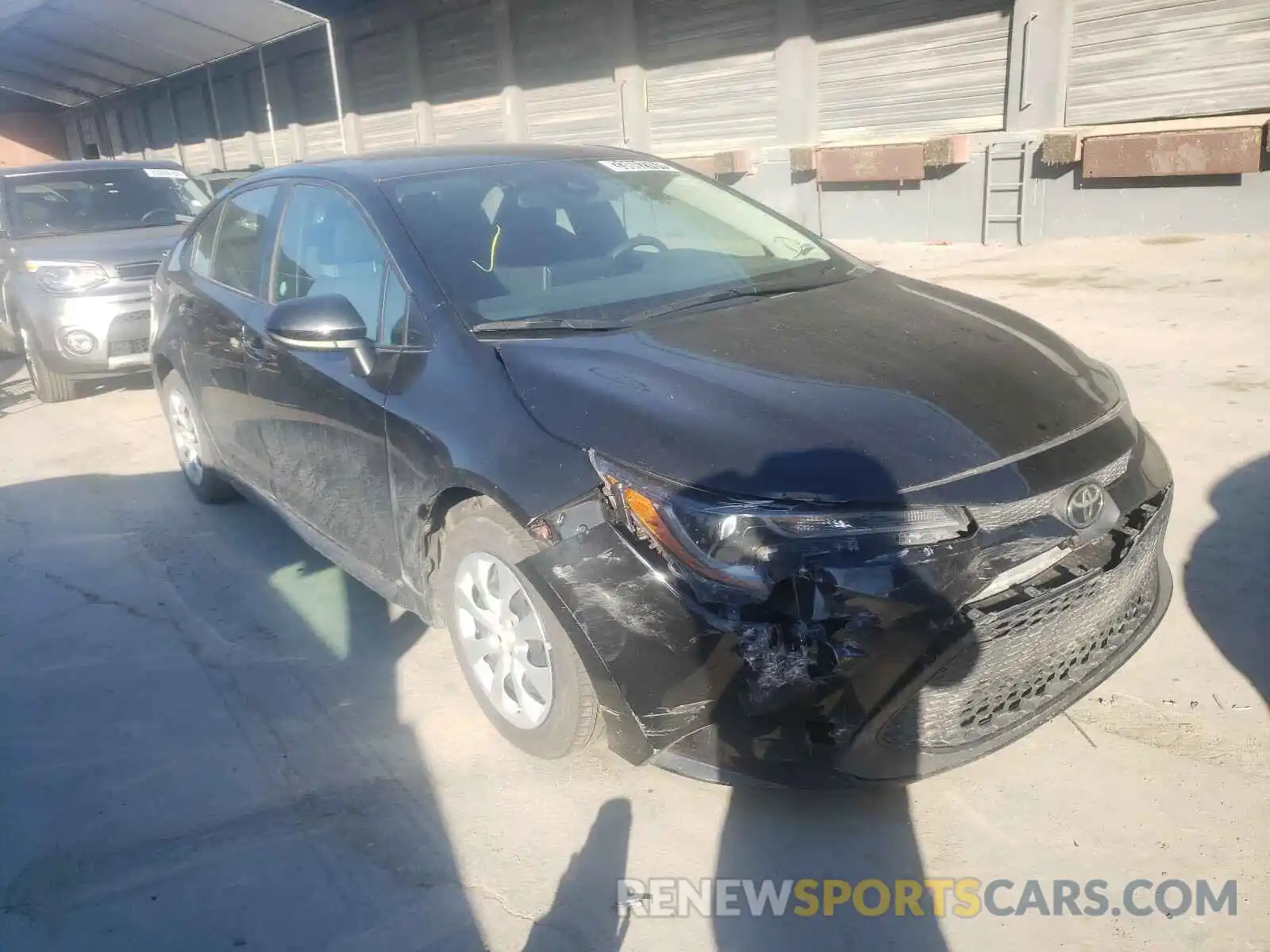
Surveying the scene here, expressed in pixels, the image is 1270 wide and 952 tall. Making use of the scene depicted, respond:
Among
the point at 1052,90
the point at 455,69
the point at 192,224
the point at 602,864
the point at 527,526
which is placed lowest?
the point at 602,864

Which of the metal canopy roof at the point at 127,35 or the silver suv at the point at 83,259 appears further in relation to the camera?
the metal canopy roof at the point at 127,35

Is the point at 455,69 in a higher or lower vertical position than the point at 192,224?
higher

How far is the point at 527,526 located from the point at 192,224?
354cm

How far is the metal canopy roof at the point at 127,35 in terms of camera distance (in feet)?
55.3

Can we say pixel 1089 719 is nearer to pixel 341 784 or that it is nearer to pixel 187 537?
pixel 341 784

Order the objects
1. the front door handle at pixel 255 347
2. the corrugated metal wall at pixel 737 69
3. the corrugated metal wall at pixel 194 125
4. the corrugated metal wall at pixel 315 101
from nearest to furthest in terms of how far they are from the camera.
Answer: the front door handle at pixel 255 347, the corrugated metal wall at pixel 737 69, the corrugated metal wall at pixel 315 101, the corrugated metal wall at pixel 194 125

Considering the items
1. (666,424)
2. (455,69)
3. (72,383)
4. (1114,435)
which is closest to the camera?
(666,424)

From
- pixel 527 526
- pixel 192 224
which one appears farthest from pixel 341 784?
pixel 192 224

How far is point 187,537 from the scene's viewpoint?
15.7 ft

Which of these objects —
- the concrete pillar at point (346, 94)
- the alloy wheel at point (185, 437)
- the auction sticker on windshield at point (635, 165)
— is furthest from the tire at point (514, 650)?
the concrete pillar at point (346, 94)

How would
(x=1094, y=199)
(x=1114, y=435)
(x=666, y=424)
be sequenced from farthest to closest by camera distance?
(x=1094, y=199)
(x=1114, y=435)
(x=666, y=424)

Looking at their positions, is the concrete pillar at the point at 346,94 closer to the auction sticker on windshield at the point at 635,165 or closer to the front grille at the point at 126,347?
the front grille at the point at 126,347

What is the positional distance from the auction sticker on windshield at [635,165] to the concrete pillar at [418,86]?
15.7 m

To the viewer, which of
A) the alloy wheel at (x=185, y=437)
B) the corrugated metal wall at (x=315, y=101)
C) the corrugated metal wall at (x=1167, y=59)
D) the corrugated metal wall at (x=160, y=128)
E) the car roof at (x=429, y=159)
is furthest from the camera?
the corrugated metal wall at (x=160, y=128)
